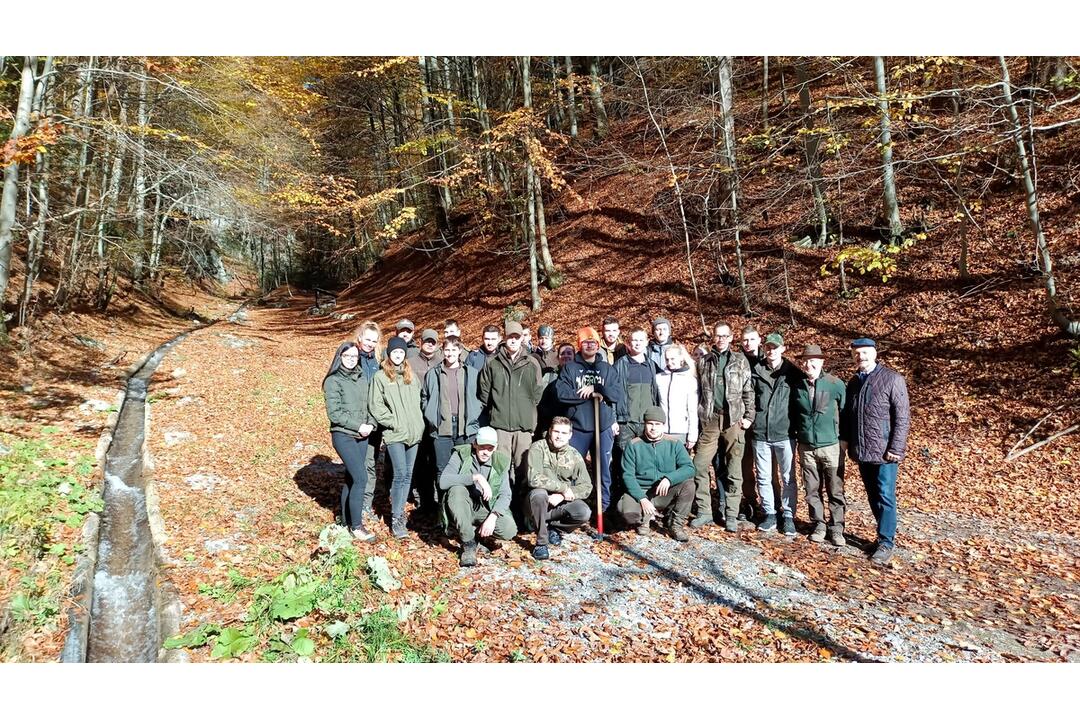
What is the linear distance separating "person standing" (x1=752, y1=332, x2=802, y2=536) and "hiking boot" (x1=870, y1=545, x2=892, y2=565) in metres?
0.79

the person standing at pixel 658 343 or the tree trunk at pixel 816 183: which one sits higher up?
the tree trunk at pixel 816 183

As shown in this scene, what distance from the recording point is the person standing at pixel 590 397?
621cm

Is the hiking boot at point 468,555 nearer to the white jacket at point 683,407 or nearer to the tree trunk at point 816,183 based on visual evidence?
the white jacket at point 683,407

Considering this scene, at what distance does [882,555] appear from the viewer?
554 cm

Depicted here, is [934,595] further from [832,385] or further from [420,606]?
[420,606]

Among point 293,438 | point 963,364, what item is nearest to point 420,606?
point 293,438

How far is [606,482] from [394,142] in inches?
814

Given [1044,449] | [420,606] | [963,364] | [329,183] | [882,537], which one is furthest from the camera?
[329,183]

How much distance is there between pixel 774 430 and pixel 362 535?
442cm

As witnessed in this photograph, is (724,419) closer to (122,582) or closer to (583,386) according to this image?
(583,386)

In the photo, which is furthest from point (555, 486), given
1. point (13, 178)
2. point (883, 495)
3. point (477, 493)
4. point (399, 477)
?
point (13, 178)

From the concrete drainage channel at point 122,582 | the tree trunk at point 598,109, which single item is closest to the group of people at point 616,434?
the concrete drainage channel at point 122,582

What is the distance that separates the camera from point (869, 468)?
563cm

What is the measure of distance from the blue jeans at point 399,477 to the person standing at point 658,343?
2.90m
